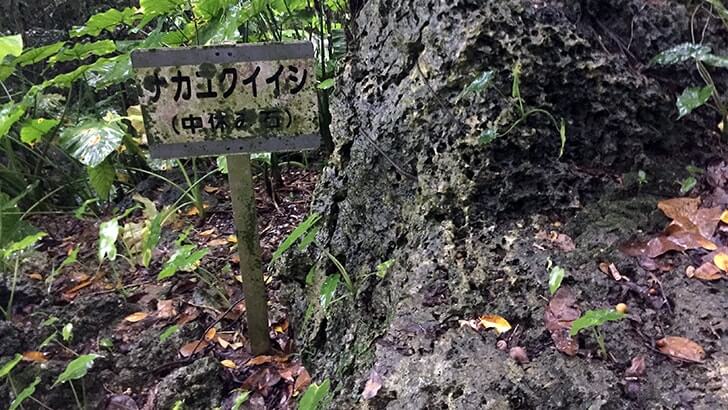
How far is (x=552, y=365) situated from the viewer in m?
1.27

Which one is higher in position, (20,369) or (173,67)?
(173,67)

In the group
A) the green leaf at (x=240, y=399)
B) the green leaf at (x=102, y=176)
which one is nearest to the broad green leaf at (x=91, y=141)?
the green leaf at (x=102, y=176)

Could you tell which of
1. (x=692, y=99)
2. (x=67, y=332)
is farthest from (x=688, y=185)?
(x=67, y=332)

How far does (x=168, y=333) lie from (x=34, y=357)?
60cm

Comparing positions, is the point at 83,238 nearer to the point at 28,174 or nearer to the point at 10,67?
the point at 28,174

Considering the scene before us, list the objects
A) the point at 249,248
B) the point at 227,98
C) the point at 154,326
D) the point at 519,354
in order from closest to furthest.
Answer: the point at 519,354
the point at 227,98
the point at 249,248
the point at 154,326

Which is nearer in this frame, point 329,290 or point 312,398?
point 312,398

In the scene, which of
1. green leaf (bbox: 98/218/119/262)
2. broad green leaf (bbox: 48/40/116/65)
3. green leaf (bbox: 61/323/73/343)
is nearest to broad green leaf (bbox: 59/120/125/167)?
broad green leaf (bbox: 48/40/116/65)

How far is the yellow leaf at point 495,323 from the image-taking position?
1.41m

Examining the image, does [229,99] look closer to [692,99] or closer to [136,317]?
[136,317]

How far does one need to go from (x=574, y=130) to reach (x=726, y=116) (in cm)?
51

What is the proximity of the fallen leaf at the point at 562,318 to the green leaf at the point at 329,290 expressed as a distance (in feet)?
2.32

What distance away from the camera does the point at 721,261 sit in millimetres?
1419

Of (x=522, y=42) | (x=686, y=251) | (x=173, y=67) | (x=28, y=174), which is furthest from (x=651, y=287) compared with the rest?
(x=28, y=174)
